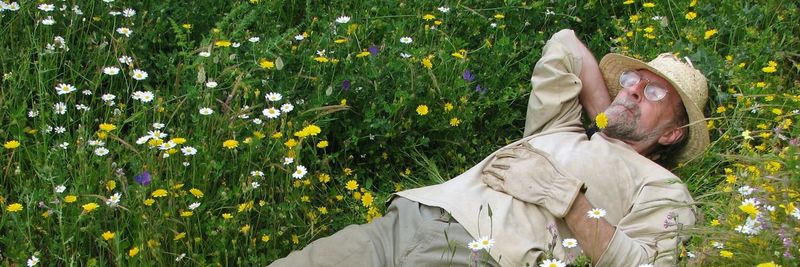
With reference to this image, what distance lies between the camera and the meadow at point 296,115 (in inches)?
148

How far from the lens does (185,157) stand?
4.03 metres

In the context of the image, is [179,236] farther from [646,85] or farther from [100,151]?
[646,85]

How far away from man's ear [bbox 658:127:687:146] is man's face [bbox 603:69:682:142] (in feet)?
0.06

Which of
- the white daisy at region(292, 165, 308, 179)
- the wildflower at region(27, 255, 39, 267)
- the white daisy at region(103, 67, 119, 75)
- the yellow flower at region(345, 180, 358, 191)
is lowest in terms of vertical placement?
the yellow flower at region(345, 180, 358, 191)

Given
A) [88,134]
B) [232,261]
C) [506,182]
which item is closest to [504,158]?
[506,182]

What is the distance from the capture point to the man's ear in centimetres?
436

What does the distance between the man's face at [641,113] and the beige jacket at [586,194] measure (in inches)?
2.9

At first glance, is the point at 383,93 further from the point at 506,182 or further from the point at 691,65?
the point at 691,65

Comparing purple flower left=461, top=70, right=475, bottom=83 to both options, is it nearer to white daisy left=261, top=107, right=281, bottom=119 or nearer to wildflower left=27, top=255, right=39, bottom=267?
white daisy left=261, top=107, right=281, bottom=119

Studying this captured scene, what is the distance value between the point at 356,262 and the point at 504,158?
27.3 inches

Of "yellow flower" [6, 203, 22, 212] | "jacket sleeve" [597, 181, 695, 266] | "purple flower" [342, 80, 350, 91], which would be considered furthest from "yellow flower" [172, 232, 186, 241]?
"jacket sleeve" [597, 181, 695, 266]

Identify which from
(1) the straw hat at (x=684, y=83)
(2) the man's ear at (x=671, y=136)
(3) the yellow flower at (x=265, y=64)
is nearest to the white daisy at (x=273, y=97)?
(3) the yellow flower at (x=265, y=64)

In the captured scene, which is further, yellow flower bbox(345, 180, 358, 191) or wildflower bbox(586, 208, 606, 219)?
yellow flower bbox(345, 180, 358, 191)

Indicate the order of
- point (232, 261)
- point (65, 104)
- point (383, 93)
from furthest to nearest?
point (383, 93)
point (65, 104)
point (232, 261)
